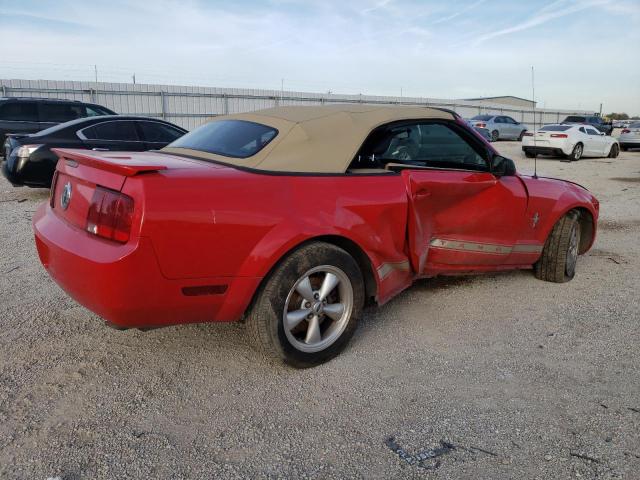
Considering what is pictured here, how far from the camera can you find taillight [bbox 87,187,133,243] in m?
2.55

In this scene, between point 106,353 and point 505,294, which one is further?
point 505,294

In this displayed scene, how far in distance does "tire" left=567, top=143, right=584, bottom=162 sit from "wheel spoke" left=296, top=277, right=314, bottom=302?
19427 millimetres

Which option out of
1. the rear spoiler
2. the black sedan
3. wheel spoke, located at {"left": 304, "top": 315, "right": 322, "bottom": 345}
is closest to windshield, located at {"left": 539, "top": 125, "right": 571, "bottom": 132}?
the black sedan

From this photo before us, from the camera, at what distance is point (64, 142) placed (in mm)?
8141

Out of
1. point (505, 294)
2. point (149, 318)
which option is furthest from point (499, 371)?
point (149, 318)

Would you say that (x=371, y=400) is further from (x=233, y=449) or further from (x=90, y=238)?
(x=90, y=238)

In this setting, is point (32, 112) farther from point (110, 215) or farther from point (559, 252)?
point (559, 252)

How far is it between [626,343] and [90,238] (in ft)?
11.1

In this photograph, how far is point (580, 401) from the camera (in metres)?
2.86

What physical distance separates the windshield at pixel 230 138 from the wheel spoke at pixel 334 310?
39.7 inches

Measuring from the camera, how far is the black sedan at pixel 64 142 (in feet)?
26.1

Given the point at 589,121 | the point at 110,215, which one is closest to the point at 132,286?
the point at 110,215

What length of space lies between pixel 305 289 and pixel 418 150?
58.0 inches

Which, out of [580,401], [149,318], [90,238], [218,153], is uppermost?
[218,153]
